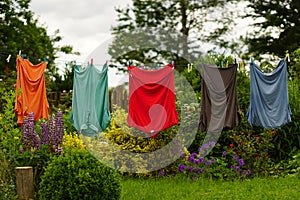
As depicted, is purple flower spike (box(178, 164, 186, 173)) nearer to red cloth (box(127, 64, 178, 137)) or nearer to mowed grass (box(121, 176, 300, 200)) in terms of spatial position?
mowed grass (box(121, 176, 300, 200))

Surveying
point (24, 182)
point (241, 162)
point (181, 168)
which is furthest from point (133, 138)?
point (24, 182)

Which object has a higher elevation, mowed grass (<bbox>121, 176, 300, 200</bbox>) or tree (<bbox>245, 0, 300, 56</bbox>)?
tree (<bbox>245, 0, 300, 56</bbox>)

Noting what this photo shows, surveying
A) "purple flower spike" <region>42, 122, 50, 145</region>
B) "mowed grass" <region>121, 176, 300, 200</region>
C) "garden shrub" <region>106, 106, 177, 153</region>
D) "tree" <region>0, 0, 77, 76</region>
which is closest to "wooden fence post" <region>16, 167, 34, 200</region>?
"purple flower spike" <region>42, 122, 50, 145</region>

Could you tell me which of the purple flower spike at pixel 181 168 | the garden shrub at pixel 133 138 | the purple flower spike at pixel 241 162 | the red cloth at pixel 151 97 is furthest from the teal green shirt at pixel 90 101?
the purple flower spike at pixel 241 162

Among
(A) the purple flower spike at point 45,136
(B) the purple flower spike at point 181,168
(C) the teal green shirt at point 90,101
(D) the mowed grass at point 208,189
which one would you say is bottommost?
(D) the mowed grass at point 208,189

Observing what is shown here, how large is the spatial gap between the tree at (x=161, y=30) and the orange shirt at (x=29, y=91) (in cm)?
874

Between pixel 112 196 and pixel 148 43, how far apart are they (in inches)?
449

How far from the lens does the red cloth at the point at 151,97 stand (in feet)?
22.5

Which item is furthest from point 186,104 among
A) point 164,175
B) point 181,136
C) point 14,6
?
point 14,6

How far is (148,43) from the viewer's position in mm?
16125

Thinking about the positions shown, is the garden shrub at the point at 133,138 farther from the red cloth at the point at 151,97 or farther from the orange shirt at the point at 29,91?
the orange shirt at the point at 29,91

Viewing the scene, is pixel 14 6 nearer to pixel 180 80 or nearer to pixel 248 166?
pixel 180 80

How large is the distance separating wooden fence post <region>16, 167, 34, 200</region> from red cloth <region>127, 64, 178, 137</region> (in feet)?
6.85

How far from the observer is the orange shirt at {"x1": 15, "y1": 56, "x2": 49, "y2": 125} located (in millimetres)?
7074
